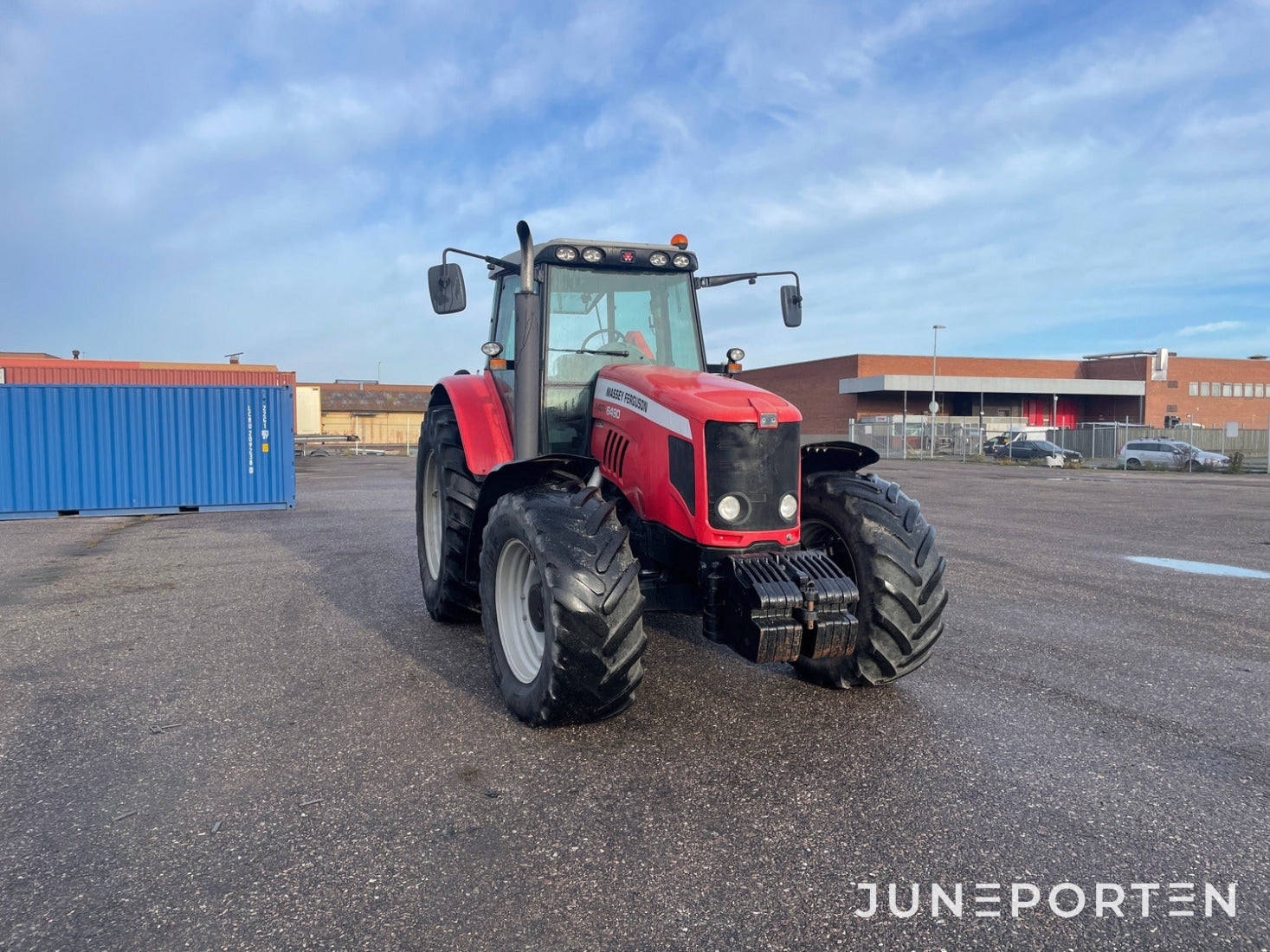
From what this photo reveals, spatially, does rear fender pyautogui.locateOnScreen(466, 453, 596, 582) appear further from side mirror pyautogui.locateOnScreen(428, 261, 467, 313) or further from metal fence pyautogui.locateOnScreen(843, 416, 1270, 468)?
metal fence pyautogui.locateOnScreen(843, 416, 1270, 468)

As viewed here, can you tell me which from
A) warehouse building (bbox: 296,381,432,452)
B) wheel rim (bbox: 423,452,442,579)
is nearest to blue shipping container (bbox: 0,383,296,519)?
wheel rim (bbox: 423,452,442,579)

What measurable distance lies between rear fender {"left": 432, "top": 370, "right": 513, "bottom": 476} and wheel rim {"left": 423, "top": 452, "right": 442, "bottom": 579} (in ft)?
2.90

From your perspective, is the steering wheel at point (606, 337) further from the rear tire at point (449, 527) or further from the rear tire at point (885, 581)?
the rear tire at point (885, 581)

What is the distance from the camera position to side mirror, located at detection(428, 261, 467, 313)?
469 centimetres

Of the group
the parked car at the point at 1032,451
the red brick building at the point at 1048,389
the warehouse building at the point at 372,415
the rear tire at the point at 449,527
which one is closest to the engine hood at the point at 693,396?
the rear tire at the point at 449,527

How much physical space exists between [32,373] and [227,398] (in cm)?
2007

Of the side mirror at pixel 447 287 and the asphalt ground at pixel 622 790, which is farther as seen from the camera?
the side mirror at pixel 447 287

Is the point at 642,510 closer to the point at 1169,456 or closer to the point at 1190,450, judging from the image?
the point at 1190,450

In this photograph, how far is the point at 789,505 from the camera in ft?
12.6

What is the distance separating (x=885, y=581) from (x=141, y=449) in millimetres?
14329

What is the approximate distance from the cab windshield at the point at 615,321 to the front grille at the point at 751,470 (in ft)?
4.06

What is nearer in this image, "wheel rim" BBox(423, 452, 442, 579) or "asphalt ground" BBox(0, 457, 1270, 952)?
"asphalt ground" BBox(0, 457, 1270, 952)

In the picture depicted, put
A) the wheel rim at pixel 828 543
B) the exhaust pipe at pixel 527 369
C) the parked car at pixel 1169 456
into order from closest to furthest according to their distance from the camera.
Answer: the wheel rim at pixel 828 543
the exhaust pipe at pixel 527 369
the parked car at pixel 1169 456

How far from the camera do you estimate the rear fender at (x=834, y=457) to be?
176 inches
